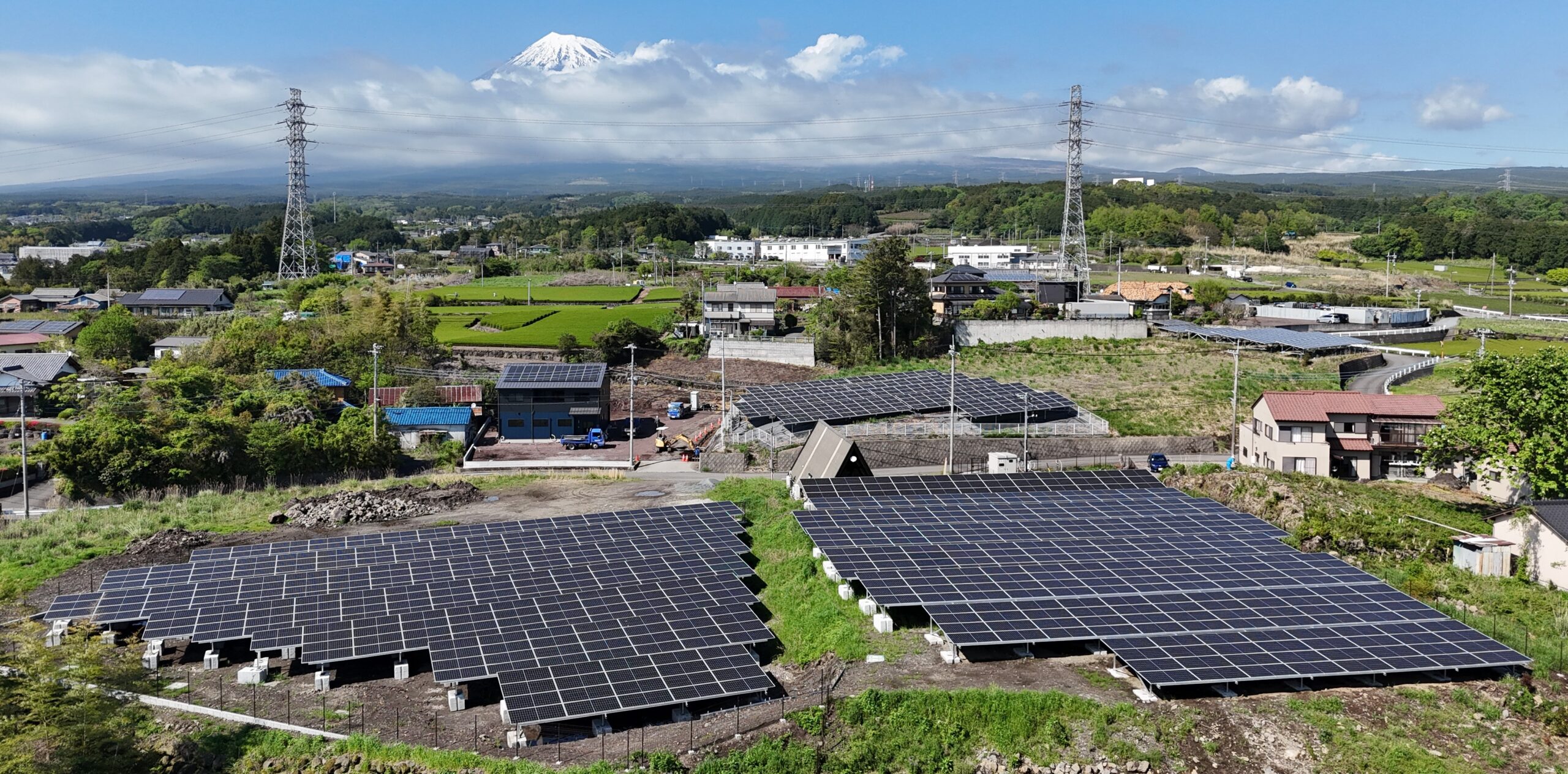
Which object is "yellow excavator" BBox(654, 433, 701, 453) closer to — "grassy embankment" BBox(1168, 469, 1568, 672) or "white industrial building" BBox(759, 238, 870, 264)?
"grassy embankment" BBox(1168, 469, 1568, 672)

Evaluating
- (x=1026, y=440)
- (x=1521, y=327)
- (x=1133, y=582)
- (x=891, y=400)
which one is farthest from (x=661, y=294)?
(x=1133, y=582)

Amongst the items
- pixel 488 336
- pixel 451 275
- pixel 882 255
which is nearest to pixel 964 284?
pixel 882 255

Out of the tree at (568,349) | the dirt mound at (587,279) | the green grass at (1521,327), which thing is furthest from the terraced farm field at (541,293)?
the green grass at (1521,327)

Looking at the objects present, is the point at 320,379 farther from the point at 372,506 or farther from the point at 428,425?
the point at 372,506

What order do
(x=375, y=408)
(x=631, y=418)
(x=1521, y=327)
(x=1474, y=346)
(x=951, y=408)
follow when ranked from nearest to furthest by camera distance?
(x=951, y=408) → (x=631, y=418) → (x=375, y=408) → (x=1474, y=346) → (x=1521, y=327)

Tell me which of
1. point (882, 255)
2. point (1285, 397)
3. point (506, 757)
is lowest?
point (506, 757)

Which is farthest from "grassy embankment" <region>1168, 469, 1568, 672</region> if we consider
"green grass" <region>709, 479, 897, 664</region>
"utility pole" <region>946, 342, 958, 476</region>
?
"green grass" <region>709, 479, 897, 664</region>

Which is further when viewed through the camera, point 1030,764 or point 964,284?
point 964,284

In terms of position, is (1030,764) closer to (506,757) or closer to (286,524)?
(506,757)
